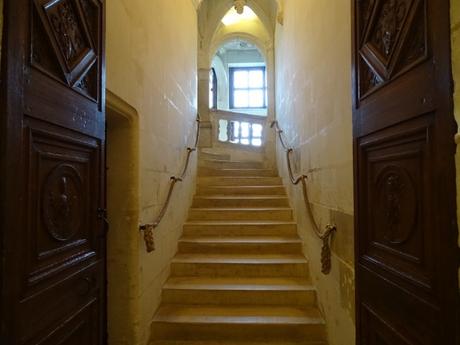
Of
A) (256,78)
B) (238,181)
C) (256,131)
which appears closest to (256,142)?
(256,131)

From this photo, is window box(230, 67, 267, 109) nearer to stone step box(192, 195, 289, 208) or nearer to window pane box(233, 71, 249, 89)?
window pane box(233, 71, 249, 89)

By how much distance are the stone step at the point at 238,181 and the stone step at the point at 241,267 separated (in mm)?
1744

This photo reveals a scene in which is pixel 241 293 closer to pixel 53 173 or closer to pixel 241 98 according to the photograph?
pixel 53 173

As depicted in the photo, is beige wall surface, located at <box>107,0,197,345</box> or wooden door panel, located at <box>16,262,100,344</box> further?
beige wall surface, located at <box>107,0,197,345</box>

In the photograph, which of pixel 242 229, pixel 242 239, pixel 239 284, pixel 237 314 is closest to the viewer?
pixel 237 314

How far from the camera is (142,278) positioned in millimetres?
2168

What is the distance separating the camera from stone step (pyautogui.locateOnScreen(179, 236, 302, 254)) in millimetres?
3229

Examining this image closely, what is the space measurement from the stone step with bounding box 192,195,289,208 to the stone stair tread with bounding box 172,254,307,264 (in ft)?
3.18

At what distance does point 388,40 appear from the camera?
111cm

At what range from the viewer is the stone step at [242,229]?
3.52 metres

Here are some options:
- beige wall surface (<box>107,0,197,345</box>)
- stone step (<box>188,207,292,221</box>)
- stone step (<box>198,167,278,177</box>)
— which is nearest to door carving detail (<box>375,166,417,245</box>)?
beige wall surface (<box>107,0,197,345</box>)

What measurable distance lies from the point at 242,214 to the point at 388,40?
289 cm

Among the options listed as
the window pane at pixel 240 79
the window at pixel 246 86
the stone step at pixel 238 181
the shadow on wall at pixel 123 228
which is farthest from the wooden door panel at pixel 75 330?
the window pane at pixel 240 79

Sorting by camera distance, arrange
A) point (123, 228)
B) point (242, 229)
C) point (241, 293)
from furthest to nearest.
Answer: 1. point (242, 229)
2. point (241, 293)
3. point (123, 228)
